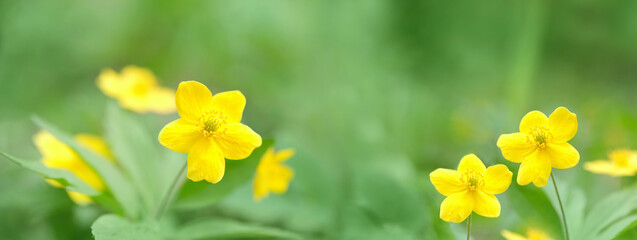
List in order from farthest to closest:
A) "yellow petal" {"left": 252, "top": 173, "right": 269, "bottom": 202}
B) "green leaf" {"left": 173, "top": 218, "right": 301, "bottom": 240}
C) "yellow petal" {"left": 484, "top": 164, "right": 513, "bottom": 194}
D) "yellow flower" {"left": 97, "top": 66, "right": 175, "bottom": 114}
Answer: "yellow flower" {"left": 97, "top": 66, "right": 175, "bottom": 114}
"yellow petal" {"left": 252, "top": 173, "right": 269, "bottom": 202}
"green leaf" {"left": 173, "top": 218, "right": 301, "bottom": 240}
"yellow petal" {"left": 484, "top": 164, "right": 513, "bottom": 194}

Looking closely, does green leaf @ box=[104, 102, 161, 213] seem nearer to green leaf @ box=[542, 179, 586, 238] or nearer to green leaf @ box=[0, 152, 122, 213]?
green leaf @ box=[0, 152, 122, 213]

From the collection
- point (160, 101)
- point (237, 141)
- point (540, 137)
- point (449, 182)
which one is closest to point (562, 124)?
point (540, 137)

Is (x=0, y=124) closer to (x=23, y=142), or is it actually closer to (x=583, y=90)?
(x=23, y=142)

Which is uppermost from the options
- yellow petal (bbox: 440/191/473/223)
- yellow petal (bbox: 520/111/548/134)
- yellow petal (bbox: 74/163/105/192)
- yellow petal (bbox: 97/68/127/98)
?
yellow petal (bbox: 97/68/127/98)

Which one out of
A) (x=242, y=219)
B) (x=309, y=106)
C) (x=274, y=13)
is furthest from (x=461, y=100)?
(x=242, y=219)

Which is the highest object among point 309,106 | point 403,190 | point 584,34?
point 584,34

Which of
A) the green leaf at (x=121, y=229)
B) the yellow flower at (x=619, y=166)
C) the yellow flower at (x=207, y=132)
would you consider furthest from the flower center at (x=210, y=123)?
the yellow flower at (x=619, y=166)

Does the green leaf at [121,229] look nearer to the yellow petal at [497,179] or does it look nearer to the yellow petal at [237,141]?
the yellow petal at [237,141]

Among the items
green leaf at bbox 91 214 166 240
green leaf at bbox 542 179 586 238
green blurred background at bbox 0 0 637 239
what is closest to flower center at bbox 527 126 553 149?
green leaf at bbox 542 179 586 238
